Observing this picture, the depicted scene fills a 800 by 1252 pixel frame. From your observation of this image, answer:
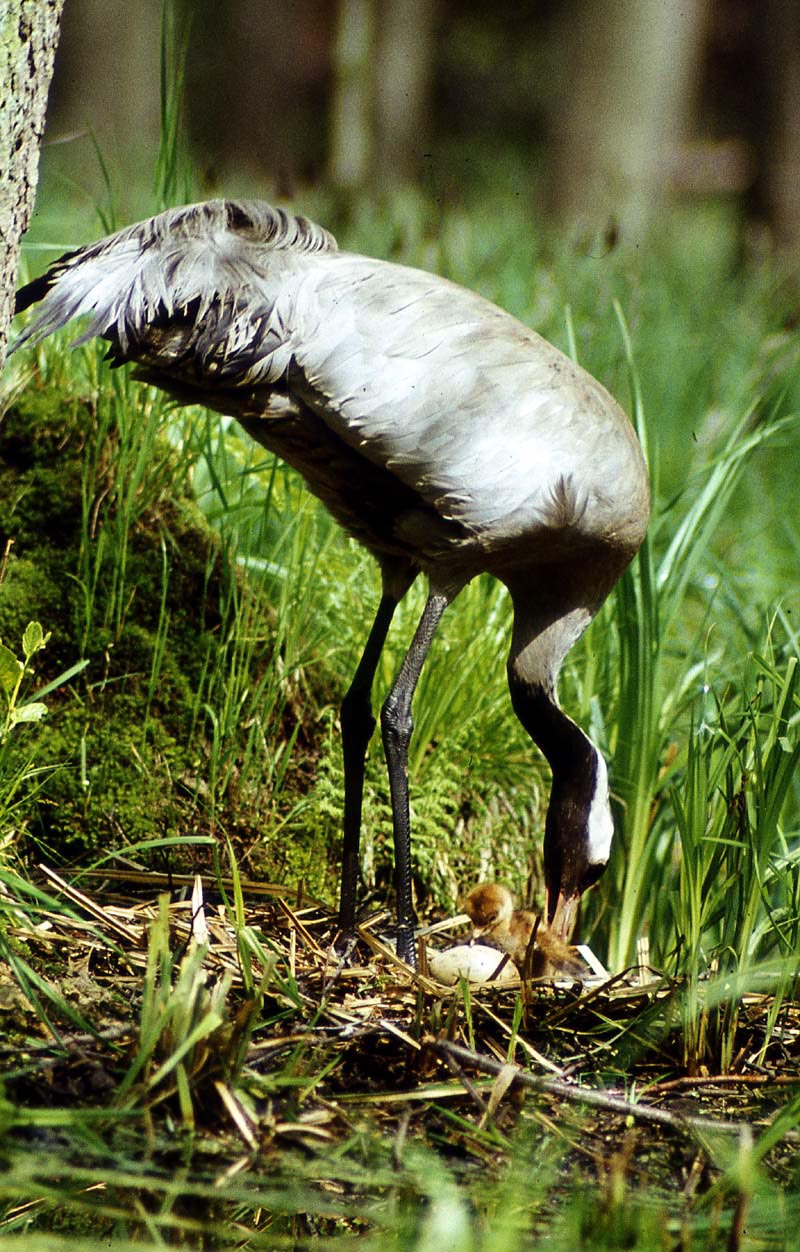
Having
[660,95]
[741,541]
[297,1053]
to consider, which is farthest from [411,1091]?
[660,95]

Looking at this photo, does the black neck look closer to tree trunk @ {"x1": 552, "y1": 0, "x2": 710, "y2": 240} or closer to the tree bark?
the tree bark

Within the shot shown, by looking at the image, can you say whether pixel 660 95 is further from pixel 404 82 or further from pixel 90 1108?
pixel 90 1108

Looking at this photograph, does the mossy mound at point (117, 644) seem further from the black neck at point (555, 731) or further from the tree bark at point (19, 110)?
the tree bark at point (19, 110)

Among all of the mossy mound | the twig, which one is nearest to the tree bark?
the mossy mound

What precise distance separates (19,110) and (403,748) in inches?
61.1

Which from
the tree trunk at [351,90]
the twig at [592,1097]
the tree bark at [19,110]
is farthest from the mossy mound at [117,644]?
the tree trunk at [351,90]

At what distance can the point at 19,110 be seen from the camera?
2398mm

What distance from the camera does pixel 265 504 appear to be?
3482mm

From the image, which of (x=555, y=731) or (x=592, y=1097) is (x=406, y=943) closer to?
(x=555, y=731)

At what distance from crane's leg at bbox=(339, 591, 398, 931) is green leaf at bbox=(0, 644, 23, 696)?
0.90m

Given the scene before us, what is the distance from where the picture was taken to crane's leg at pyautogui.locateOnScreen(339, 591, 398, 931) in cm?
304

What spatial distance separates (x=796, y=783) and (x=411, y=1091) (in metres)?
1.78

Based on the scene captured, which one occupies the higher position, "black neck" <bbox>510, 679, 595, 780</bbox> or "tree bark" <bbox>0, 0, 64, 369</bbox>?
"tree bark" <bbox>0, 0, 64, 369</bbox>

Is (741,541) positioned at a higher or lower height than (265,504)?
lower
